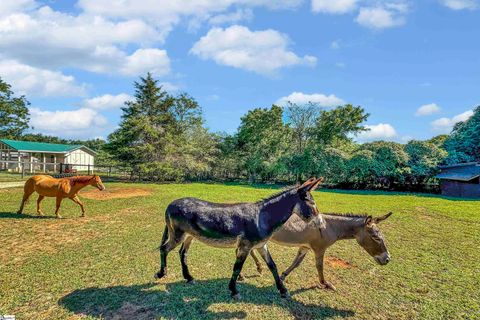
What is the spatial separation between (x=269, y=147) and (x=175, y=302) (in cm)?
3507

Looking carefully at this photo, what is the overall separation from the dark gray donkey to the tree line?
25348 mm

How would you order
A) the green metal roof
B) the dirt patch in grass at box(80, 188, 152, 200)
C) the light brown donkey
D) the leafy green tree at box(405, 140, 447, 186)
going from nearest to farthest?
the light brown donkey → the dirt patch in grass at box(80, 188, 152, 200) → the leafy green tree at box(405, 140, 447, 186) → the green metal roof

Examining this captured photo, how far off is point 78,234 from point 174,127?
24882 mm

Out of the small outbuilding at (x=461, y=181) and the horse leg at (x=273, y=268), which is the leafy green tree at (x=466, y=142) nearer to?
the small outbuilding at (x=461, y=181)

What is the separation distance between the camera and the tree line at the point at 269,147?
3056 centimetres

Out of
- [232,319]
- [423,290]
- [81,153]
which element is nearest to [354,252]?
[423,290]

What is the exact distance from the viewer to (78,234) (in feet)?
29.2

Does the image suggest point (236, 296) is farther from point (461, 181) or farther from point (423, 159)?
point (423, 159)

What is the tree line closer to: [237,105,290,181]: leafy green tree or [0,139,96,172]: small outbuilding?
[237,105,290,181]: leafy green tree

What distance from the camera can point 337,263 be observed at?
7059 millimetres

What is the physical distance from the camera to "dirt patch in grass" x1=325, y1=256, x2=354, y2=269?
6843mm

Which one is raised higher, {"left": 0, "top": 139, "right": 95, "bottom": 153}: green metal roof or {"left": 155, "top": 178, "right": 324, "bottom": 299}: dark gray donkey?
{"left": 0, "top": 139, "right": 95, "bottom": 153}: green metal roof

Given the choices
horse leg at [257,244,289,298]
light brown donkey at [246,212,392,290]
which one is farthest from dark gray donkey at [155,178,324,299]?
light brown donkey at [246,212,392,290]

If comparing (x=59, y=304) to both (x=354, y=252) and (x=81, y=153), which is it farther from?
(x=81, y=153)
